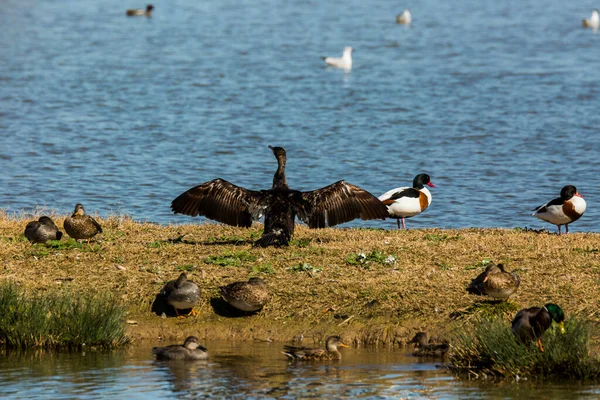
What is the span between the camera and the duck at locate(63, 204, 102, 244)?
15078 millimetres

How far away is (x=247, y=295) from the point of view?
40.8ft

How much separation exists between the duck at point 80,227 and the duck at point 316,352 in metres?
4.71

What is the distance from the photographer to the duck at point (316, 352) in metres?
11.5

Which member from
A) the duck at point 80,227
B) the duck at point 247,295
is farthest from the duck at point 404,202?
the duck at point 247,295

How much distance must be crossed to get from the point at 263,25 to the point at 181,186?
112 feet

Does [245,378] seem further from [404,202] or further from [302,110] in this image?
[302,110]

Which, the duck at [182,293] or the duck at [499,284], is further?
the duck at [182,293]

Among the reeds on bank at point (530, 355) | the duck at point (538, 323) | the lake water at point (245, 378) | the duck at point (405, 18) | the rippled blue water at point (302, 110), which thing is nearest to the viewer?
the lake water at point (245, 378)

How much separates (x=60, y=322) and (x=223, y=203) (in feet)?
13.3

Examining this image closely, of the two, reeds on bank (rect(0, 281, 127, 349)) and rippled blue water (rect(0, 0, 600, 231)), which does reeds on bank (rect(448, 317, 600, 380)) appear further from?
rippled blue water (rect(0, 0, 600, 231))

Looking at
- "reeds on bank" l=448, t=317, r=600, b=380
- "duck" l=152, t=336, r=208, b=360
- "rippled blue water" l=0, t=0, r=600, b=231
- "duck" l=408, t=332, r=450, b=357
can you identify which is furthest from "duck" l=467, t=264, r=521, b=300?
"rippled blue water" l=0, t=0, r=600, b=231

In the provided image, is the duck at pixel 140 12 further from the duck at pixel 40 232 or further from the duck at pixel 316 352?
the duck at pixel 316 352

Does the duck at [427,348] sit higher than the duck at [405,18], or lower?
lower

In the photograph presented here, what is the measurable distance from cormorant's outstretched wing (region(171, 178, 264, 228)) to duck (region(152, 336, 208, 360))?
162 inches
